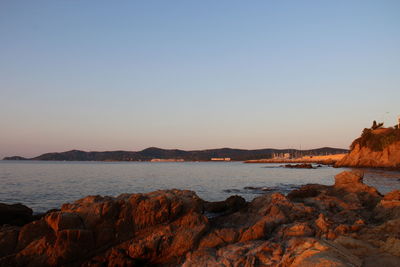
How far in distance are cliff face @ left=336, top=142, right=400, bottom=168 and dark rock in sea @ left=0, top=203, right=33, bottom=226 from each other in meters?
68.6

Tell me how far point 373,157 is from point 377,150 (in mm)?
1984

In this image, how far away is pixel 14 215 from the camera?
45.9ft

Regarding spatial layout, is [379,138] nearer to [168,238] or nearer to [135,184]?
[135,184]

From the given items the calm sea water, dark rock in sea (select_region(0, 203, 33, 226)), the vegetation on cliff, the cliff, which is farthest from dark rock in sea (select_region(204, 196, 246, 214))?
the vegetation on cliff

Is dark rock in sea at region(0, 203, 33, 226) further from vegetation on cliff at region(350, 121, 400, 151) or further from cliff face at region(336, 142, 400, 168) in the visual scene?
vegetation on cliff at region(350, 121, 400, 151)

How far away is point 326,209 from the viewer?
48.0ft

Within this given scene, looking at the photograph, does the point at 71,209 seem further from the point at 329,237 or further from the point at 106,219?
the point at 329,237

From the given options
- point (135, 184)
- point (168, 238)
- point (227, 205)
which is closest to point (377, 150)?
point (135, 184)

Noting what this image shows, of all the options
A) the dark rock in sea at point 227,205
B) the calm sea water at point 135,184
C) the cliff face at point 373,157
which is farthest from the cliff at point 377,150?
the dark rock in sea at point 227,205

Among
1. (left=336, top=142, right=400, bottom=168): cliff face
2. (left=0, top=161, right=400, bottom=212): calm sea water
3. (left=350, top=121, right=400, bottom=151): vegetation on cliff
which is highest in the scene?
(left=350, top=121, right=400, bottom=151): vegetation on cliff

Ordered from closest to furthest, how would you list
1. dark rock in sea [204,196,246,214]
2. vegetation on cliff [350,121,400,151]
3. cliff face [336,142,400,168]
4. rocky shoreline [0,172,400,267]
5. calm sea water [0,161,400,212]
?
rocky shoreline [0,172,400,267] < dark rock in sea [204,196,246,214] < calm sea water [0,161,400,212] < cliff face [336,142,400,168] < vegetation on cliff [350,121,400,151]

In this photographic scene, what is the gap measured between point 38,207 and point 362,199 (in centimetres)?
2093

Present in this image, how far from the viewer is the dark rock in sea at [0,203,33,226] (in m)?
13.4

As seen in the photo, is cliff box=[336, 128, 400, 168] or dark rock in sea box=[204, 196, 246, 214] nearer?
dark rock in sea box=[204, 196, 246, 214]
